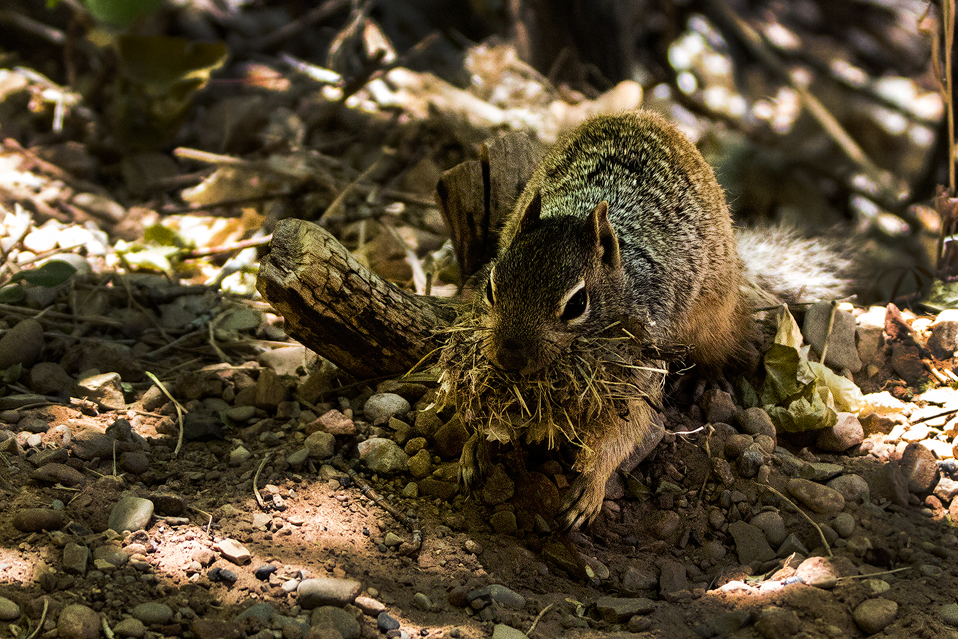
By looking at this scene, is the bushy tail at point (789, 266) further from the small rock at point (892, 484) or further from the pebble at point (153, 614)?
the pebble at point (153, 614)

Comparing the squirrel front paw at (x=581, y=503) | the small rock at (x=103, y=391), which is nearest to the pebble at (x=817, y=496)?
the squirrel front paw at (x=581, y=503)

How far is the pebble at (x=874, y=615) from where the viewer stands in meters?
2.28

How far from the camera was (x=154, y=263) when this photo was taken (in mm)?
4086

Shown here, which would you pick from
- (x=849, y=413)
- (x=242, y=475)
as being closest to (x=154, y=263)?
(x=242, y=475)

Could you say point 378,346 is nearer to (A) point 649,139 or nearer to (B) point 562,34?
(A) point 649,139

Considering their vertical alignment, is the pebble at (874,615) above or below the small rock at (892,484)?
above

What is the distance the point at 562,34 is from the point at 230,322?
438 cm

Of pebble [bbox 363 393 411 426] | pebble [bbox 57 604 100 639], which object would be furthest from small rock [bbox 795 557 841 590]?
pebble [bbox 57 604 100 639]

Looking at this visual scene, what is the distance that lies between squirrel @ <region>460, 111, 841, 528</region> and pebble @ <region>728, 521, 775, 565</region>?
0.48m

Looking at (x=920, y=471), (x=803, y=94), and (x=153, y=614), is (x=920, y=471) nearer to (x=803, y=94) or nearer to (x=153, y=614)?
(x=153, y=614)

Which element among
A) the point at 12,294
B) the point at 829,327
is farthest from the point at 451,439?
the point at 12,294

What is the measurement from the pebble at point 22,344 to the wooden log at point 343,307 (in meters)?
1.12

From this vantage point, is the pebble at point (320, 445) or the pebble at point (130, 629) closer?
the pebble at point (130, 629)

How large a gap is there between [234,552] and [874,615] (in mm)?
1986
